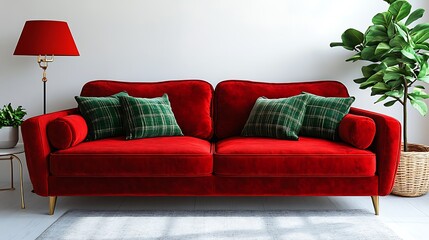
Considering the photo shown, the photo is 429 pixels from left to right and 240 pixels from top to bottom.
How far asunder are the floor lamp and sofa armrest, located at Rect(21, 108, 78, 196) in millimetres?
646

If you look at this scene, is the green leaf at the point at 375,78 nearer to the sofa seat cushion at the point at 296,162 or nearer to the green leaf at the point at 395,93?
the green leaf at the point at 395,93

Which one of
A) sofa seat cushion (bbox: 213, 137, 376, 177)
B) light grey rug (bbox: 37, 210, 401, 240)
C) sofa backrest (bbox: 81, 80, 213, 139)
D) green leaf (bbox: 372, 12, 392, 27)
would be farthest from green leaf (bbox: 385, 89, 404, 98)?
sofa backrest (bbox: 81, 80, 213, 139)

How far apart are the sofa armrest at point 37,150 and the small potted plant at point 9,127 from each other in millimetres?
425

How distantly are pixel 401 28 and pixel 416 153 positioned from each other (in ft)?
2.76

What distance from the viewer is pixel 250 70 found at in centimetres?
403

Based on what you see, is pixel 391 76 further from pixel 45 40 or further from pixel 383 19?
pixel 45 40

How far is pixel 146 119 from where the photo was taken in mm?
3373

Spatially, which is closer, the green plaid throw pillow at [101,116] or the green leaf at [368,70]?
the green plaid throw pillow at [101,116]

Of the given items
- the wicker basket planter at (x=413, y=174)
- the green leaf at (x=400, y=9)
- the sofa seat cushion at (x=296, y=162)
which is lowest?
the wicker basket planter at (x=413, y=174)

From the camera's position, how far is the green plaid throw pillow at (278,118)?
11.0ft

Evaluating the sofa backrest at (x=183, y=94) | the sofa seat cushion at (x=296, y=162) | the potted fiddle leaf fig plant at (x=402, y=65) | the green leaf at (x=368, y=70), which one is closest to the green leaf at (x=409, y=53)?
the potted fiddle leaf fig plant at (x=402, y=65)

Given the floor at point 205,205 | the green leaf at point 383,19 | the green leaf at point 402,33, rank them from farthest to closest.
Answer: the green leaf at point 383,19
the green leaf at point 402,33
the floor at point 205,205

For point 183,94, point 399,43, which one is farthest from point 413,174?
point 183,94

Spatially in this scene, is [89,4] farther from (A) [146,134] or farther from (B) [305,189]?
(B) [305,189]
